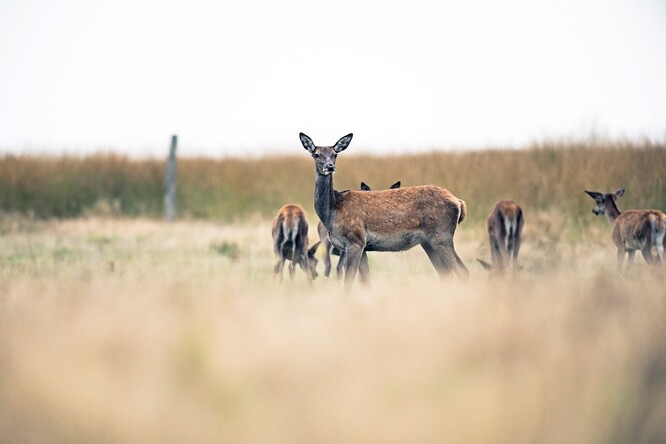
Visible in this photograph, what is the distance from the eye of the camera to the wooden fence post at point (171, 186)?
21.7 m

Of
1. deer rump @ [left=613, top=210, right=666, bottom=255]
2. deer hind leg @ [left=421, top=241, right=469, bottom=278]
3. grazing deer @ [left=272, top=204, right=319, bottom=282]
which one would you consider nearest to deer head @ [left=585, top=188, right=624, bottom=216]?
deer rump @ [left=613, top=210, right=666, bottom=255]

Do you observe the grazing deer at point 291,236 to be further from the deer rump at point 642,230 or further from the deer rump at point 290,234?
the deer rump at point 642,230

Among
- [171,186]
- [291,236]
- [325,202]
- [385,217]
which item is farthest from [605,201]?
[171,186]

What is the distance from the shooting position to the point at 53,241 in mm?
15023

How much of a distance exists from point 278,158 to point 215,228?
557 centimetres

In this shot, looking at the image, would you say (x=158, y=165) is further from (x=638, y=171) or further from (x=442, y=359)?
(x=442, y=359)

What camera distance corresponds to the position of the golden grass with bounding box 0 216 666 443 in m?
3.35

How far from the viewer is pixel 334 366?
363cm

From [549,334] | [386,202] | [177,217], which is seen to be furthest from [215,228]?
[549,334]

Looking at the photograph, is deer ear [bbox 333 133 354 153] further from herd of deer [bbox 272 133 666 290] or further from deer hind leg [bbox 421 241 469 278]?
deer hind leg [bbox 421 241 469 278]

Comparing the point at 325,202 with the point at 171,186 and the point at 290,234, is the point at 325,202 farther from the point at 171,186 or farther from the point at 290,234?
the point at 171,186

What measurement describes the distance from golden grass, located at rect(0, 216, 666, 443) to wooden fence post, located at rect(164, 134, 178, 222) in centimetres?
1673

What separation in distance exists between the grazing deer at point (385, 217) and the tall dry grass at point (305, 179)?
761cm

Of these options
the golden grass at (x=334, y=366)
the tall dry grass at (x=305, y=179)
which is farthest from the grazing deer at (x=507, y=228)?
the golden grass at (x=334, y=366)
